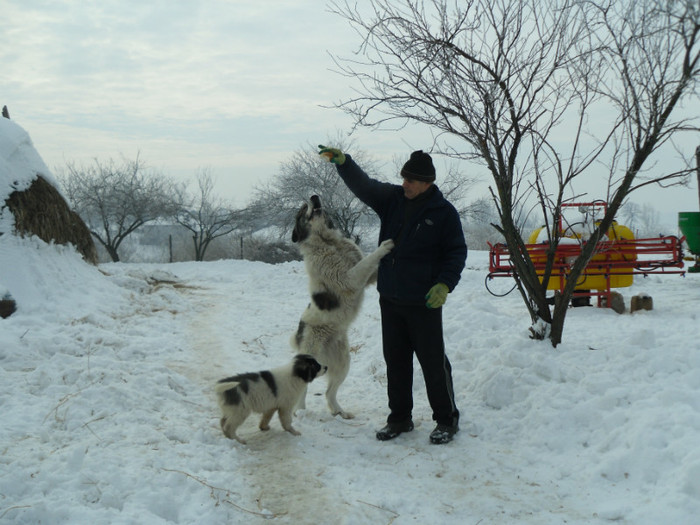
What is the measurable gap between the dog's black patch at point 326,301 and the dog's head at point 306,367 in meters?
0.56

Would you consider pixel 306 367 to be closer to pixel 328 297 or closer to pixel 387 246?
pixel 328 297

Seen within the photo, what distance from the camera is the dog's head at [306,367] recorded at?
473 centimetres

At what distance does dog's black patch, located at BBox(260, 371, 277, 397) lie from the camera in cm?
454

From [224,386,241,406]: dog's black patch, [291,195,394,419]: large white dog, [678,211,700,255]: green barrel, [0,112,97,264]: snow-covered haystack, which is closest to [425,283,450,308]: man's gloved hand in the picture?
[291,195,394,419]: large white dog

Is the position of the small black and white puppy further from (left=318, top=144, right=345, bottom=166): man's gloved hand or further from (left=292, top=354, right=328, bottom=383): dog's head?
(left=318, top=144, right=345, bottom=166): man's gloved hand

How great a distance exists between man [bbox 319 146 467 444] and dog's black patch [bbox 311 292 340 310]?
0.58 metres

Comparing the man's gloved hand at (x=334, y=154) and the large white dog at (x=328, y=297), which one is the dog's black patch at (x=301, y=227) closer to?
the large white dog at (x=328, y=297)

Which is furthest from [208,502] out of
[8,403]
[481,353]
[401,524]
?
[481,353]

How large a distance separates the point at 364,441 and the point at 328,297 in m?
1.41

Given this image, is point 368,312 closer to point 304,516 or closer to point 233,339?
point 233,339

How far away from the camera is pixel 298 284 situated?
17281mm

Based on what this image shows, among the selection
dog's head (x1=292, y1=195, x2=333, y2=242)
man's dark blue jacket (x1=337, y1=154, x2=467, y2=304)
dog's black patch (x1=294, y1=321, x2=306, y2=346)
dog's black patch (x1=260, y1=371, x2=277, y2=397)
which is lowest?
dog's black patch (x1=260, y1=371, x2=277, y2=397)

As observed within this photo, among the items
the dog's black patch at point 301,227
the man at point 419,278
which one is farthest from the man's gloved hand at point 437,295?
the dog's black patch at point 301,227

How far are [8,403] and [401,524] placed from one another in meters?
3.42
